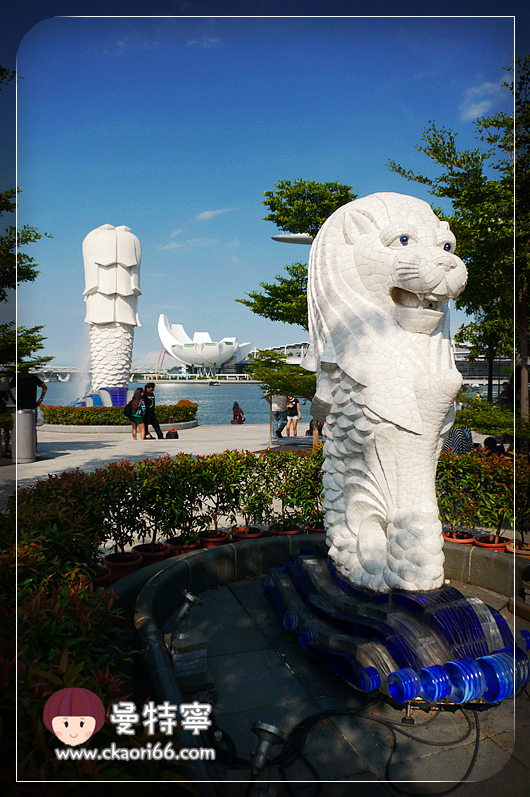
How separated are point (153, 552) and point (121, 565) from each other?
331 mm

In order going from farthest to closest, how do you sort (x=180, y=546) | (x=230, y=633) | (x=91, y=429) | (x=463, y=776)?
1. (x=91, y=429)
2. (x=180, y=546)
3. (x=230, y=633)
4. (x=463, y=776)

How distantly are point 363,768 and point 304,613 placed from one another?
0.94 metres

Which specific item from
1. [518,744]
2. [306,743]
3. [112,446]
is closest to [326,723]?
[306,743]

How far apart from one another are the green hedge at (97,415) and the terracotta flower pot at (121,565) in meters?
11.0

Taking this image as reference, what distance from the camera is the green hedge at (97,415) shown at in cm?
1468

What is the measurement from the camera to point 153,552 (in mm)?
3979

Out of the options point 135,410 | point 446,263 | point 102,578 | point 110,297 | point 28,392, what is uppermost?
point 110,297

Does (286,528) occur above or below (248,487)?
below

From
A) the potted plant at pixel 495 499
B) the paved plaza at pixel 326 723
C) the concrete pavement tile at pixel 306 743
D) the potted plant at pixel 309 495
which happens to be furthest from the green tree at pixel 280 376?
the concrete pavement tile at pixel 306 743

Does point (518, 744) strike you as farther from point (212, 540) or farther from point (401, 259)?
point (212, 540)

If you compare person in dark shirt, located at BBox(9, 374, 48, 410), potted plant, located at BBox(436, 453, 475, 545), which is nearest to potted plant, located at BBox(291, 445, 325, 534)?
potted plant, located at BBox(436, 453, 475, 545)

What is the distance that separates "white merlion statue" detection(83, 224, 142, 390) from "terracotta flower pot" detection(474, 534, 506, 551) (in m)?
15.0

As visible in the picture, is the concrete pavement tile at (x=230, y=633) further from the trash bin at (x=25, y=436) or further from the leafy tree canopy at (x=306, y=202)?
the leafy tree canopy at (x=306, y=202)

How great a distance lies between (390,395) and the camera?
270cm
